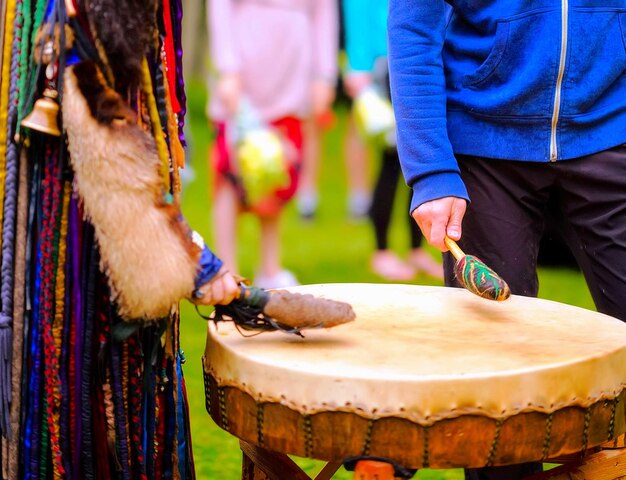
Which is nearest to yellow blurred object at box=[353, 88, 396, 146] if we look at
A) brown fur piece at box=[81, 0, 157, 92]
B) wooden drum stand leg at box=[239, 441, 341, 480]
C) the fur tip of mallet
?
wooden drum stand leg at box=[239, 441, 341, 480]

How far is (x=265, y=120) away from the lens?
487 centimetres

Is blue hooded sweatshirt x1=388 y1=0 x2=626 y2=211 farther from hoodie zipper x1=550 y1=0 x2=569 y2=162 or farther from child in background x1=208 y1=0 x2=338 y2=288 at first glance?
child in background x1=208 y1=0 x2=338 y2=288

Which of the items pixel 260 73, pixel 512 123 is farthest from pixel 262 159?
pixel 512 123

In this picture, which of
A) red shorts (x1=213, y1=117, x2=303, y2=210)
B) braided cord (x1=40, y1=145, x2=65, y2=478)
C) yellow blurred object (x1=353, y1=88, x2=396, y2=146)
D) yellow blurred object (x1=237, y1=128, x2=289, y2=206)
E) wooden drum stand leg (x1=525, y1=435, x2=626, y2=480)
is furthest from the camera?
yellow blurred object (x1=353, y1=88, x2=396, y2=146)

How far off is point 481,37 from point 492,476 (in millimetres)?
944

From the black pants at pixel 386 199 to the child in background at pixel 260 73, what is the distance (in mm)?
593

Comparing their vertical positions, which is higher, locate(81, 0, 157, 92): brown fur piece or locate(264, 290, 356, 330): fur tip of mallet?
locate(81, 0, 157, 92): brown fur piece

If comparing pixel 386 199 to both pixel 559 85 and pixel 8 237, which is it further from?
pixel 8 237

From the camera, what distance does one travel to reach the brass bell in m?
1.83

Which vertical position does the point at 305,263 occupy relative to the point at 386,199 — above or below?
below

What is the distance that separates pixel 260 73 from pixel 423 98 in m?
2.65

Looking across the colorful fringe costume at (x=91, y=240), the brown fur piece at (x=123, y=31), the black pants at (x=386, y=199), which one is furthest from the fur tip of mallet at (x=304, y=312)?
the black pants at (x=386, y=199)

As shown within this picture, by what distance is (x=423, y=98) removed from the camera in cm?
232

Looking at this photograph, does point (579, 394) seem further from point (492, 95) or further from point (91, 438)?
point (91, 438)
